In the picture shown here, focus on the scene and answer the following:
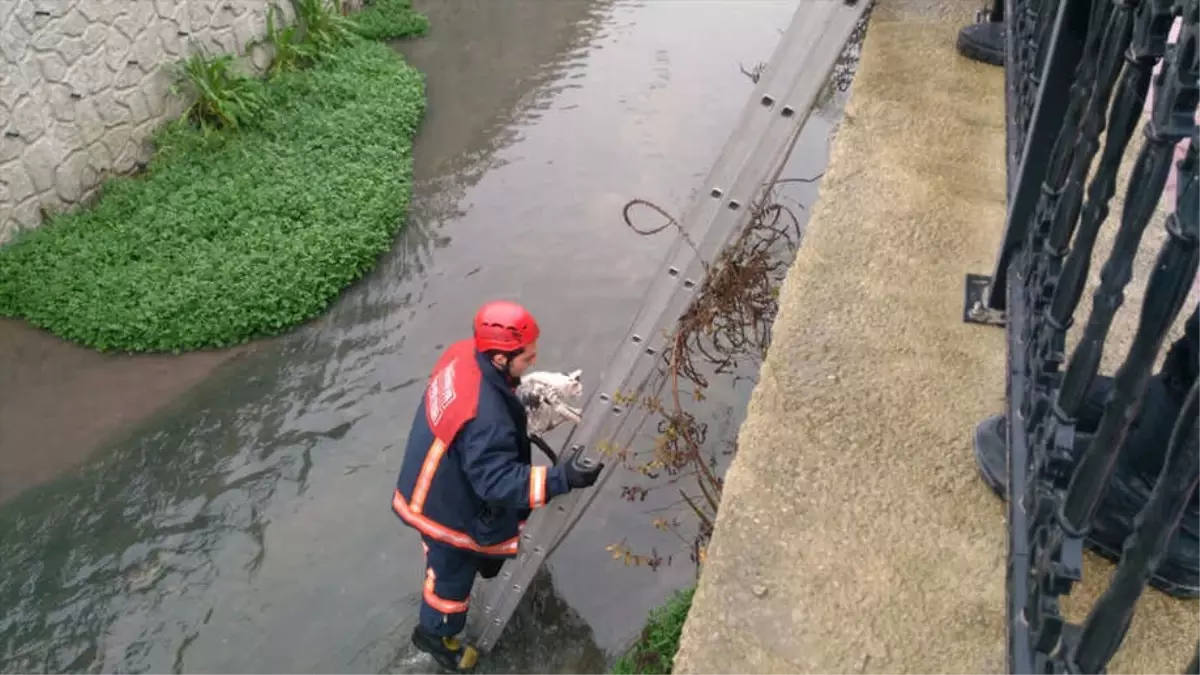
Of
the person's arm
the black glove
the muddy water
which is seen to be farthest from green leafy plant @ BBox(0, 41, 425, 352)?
the black glove

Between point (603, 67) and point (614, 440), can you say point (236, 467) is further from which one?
point (603, 67)

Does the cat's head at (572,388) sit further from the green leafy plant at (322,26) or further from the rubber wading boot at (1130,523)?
the green leafy plant at (322,26)

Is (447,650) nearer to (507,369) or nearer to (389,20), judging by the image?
(507,369)

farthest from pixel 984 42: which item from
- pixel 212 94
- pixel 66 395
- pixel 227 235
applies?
pixel 212 94

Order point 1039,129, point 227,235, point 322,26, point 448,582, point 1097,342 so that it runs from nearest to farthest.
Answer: point 1097,342 < point 1039,129 < point 448,582 < point 227,235 < point 322,26

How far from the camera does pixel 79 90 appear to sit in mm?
7574

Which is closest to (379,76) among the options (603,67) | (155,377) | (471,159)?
(471,159)

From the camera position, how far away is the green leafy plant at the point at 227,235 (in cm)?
683

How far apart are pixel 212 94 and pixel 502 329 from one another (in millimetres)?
6219

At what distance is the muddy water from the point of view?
4.86 meters

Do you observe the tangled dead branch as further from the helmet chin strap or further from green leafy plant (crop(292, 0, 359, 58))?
green leafy plant (crop(292, 0, 359, 58))

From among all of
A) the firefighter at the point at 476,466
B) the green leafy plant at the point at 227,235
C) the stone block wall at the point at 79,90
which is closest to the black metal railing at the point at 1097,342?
the firefighter at the point at 476,466

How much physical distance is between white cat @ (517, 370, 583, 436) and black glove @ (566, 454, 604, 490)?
496mm

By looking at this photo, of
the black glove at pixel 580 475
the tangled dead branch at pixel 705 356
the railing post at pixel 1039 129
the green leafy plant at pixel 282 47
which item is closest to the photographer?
the railing post at pixel 1039 129
